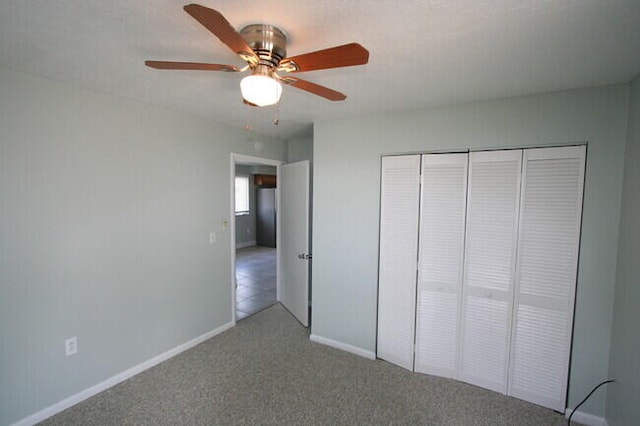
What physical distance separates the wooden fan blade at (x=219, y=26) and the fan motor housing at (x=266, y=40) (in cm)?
10

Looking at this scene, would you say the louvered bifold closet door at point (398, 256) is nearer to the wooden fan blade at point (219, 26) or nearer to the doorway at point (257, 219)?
the wooden fan blade at point (219, 26)

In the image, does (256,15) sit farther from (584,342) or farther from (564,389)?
(564,389)

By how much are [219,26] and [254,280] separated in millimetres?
4669

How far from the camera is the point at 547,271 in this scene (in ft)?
7.04

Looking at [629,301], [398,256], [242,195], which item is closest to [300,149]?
[398,256]

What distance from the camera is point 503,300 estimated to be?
7.53ft

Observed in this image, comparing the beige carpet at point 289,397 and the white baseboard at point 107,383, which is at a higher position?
the white baseboard at point 107,383

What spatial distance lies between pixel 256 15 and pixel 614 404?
3110 millimetres

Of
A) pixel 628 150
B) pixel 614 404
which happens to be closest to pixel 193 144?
pixel 628 150

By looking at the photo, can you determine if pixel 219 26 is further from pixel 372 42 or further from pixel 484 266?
pixel 484 266

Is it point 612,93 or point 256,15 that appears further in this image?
point 612,93

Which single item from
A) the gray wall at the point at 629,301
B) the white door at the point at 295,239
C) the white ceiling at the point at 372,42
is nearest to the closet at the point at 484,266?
the gray wall at the point at 629,301

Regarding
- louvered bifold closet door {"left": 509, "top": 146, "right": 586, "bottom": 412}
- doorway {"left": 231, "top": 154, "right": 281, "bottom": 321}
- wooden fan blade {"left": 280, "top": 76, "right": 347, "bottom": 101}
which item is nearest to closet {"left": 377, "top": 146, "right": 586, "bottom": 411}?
louvered bifold closet door {"left": 509, "top": 146, "right": 586, "bottom": 412}

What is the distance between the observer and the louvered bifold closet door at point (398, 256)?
8.45ft
